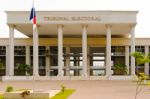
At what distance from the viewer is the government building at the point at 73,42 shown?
70062 millimetres

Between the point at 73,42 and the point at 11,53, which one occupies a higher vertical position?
the point at 73,42

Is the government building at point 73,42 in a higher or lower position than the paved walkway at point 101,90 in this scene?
higher

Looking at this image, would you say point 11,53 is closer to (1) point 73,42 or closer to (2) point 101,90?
(1) point 73,42

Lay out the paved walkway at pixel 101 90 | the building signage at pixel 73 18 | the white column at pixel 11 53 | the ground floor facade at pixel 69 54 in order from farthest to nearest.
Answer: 1. the ground floor facade at pixel 69 54
2. the building signage at pixel 73 18
3. the white column at pixel 11 53
4. the paved walkway at pixel 101 90

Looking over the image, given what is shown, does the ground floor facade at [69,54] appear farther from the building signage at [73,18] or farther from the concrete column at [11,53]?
the building signage at [73,18]

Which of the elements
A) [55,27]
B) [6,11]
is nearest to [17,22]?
[6,11]

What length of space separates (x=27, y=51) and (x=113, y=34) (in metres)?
17.7

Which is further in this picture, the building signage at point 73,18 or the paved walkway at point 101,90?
the building signage at point 73,18

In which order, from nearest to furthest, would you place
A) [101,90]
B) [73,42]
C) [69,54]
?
[101,90]
[73,42]
[69,54]

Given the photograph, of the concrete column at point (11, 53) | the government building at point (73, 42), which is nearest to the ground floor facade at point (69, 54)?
the government building at point (73, 42)

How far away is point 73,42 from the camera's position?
85812 mm

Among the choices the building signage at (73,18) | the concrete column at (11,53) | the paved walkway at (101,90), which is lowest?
the paved walkway at (101,90)

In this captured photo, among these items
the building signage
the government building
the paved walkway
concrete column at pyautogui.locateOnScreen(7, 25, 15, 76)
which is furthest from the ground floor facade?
the paved walkway

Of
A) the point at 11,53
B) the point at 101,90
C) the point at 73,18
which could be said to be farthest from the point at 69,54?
the point at 101,90
